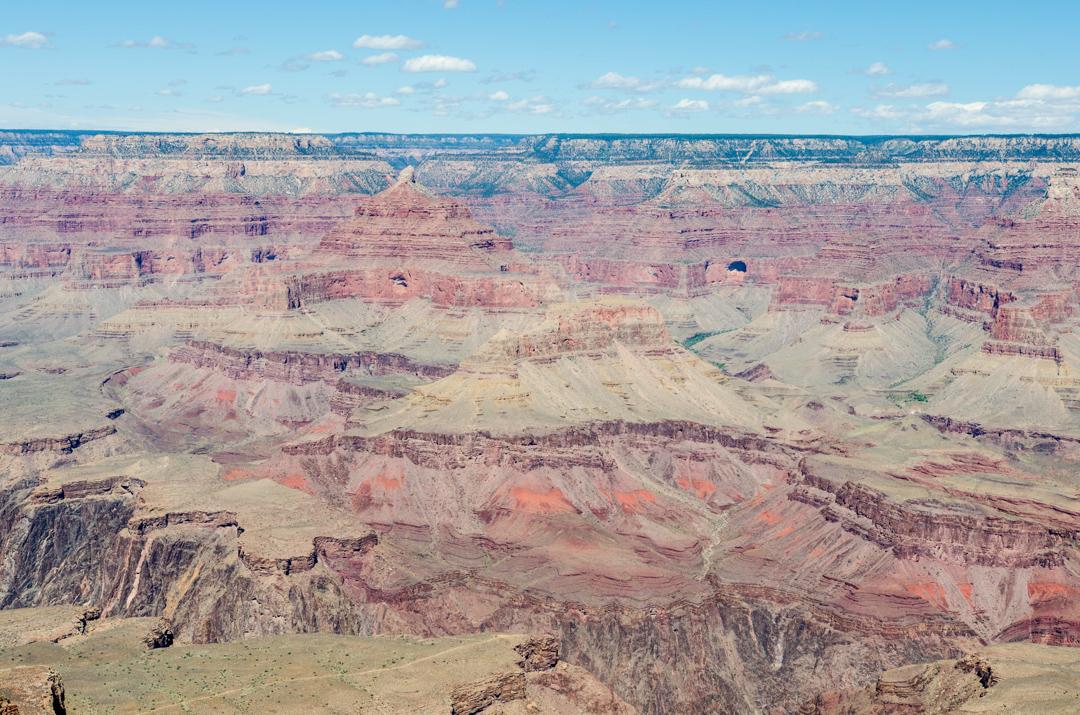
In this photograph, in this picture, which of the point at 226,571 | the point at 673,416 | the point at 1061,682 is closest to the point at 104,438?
the point at 226,571

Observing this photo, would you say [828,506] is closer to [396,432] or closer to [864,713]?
[864,713]

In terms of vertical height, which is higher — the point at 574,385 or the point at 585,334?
the point at 585,334

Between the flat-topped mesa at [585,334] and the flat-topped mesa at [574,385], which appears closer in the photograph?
the flat-topped mesa at [574,385]

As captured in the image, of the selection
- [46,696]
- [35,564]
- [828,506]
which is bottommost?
[35,564]

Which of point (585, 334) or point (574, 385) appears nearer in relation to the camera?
point (574, 385)

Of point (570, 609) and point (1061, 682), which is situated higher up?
point (1061, 682)

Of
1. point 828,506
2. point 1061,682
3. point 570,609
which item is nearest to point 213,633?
point 570,609

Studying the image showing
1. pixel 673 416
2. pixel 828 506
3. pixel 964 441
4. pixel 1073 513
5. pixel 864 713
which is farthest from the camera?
pixel 964 441

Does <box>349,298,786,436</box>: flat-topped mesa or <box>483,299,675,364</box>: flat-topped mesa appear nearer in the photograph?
<box>349,298,786,436</box>: flat-topped mesa

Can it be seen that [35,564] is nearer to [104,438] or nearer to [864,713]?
[104,438]

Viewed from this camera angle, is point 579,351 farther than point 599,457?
Yes

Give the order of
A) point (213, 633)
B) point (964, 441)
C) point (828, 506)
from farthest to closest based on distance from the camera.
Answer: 1. point (964, 441)
2. point (828, 506)
3. point (213, 633)
